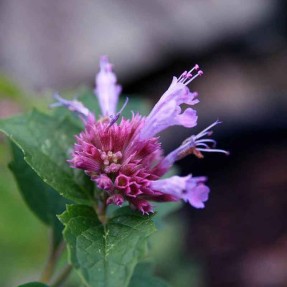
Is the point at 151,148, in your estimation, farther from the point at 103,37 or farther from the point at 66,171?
the point at 103,37

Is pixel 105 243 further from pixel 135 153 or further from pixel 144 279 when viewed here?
pixel 144 279

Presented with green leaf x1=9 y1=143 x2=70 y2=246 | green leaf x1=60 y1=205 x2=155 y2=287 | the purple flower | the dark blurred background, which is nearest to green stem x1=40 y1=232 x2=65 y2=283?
green leaf x1=9 y1=143 x2=70 y2=246

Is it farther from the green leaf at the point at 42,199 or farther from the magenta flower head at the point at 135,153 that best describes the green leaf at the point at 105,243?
the green leaf at the point at 42,199

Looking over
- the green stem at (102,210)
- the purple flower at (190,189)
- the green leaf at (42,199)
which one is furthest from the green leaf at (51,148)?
the purple flower at (190,189)

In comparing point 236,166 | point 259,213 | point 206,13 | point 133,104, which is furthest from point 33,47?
point 133,104

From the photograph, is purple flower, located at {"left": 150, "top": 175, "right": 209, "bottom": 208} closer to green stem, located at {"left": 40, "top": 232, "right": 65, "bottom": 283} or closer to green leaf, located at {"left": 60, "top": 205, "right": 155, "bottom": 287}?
green leaf, located at {"left": 60, "top": 205, "right": 155, "bottom": 287}
